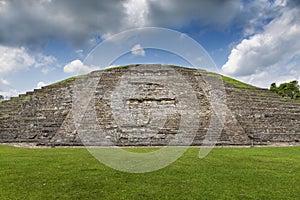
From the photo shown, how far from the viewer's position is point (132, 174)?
30.1 feet

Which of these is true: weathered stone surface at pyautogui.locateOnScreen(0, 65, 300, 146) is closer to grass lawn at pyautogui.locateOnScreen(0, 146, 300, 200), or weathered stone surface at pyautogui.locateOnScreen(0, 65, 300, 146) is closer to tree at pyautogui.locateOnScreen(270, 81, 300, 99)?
grass lawn at pyautogui.locateOnScreen(0, 146, 300, 200)

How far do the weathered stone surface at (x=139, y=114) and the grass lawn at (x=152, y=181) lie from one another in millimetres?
7578

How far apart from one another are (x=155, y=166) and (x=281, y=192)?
4509mm

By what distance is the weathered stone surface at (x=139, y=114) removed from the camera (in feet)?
63.1

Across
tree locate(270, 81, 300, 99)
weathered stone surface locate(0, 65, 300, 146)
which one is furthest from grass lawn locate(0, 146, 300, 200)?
tree locate(270, 81, 300, 99)

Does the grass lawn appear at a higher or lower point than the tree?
lower

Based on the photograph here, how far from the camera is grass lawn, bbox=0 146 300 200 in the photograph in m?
7.10

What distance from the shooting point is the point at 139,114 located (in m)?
20.9

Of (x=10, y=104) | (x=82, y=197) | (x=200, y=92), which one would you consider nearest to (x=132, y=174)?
(x=82, y=197)

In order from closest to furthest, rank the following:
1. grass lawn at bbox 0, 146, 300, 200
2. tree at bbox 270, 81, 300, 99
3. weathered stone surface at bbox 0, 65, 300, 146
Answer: grass lawn at bbox 0, 146, 300, 200 → weathered stone surface at bbox 0, 65, 300, 146 → tree at bbox 270, 81, 300, 99

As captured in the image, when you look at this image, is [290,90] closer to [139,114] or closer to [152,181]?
[139,114]

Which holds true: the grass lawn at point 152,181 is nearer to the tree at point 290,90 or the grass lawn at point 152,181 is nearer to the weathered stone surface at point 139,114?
the weathered stone surface at point 139,114

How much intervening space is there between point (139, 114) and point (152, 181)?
41.2 feet

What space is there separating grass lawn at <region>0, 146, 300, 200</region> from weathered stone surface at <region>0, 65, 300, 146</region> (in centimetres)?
758
